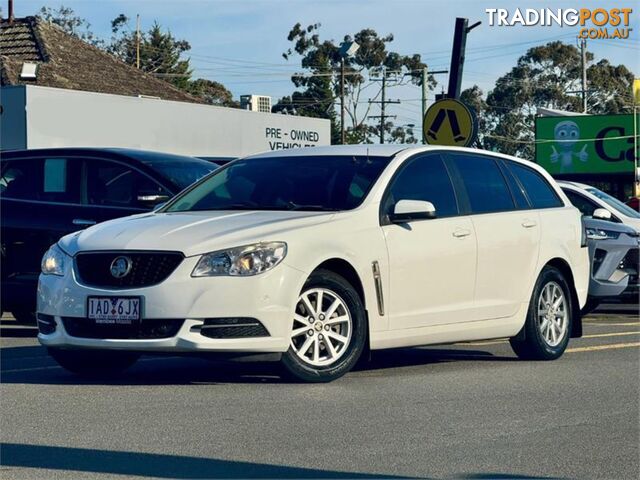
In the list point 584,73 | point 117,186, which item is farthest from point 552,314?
point 584,73

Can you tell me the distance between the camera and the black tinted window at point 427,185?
9641mm

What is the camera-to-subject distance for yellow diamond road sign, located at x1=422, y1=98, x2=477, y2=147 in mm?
17844

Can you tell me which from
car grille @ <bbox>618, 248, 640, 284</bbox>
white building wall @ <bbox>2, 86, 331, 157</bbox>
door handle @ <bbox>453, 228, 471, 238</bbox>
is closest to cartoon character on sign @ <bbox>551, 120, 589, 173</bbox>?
white building wall @ <bbox>2, 86, 331, 157</bbox>

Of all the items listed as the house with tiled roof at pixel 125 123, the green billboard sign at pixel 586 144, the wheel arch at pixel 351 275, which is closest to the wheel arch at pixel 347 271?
the wheel arch at pixel 351 275

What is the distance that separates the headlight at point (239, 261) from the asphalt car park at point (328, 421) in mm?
730

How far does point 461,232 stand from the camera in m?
9.77

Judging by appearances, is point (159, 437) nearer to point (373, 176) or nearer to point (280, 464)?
point (280, 464)

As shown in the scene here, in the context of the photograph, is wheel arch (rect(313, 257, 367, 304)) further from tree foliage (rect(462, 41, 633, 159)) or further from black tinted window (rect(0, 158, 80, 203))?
tree foliage (rect(462, 41, 633, 159))

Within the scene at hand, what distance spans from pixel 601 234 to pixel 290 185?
21.7 ft

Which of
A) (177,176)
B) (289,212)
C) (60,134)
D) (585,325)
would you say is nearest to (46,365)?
(289,212)

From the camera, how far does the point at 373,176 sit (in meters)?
9.51

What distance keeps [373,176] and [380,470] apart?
12.5 ft

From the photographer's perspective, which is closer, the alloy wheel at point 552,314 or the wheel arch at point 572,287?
the alloy wheel at point 552,314

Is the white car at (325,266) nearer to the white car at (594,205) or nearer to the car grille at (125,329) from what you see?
the car grille at (125,329)
